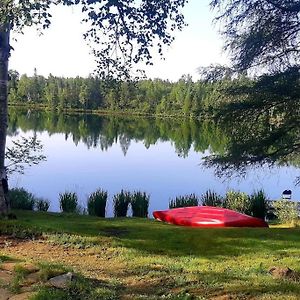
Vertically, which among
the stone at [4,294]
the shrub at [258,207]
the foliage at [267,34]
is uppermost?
the foliage at [267,34]

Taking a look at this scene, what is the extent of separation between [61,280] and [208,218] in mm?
5607

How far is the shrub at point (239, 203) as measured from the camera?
41.2ft

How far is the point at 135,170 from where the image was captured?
29.0 m

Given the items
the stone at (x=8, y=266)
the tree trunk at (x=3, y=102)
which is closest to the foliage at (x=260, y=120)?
the tree trunk at (x=3, y=102)

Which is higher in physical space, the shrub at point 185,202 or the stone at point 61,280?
the shrub at point 185,202

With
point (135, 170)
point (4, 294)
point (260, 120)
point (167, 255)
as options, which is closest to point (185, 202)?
point (260, 120)

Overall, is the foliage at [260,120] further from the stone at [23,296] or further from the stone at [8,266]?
the stone at [23,296]

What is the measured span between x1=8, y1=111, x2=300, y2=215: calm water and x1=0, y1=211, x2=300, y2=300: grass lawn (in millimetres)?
3084

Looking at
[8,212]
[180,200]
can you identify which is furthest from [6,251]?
[180,200]

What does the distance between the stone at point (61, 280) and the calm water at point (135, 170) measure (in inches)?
257

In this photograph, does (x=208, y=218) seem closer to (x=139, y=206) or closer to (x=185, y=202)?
(x=139, y=206)

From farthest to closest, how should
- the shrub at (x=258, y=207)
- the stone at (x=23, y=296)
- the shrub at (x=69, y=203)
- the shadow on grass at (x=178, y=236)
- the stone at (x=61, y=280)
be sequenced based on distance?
the shrub at (x=258, y=207) < the shrub at (x=69, y=203) < the shadow on grass at (x=178, y=236) < the stone at (x=61, y=280) < the stone at (x=23, y=296)

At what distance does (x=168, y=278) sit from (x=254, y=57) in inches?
231

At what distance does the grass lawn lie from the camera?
448 centimetres
